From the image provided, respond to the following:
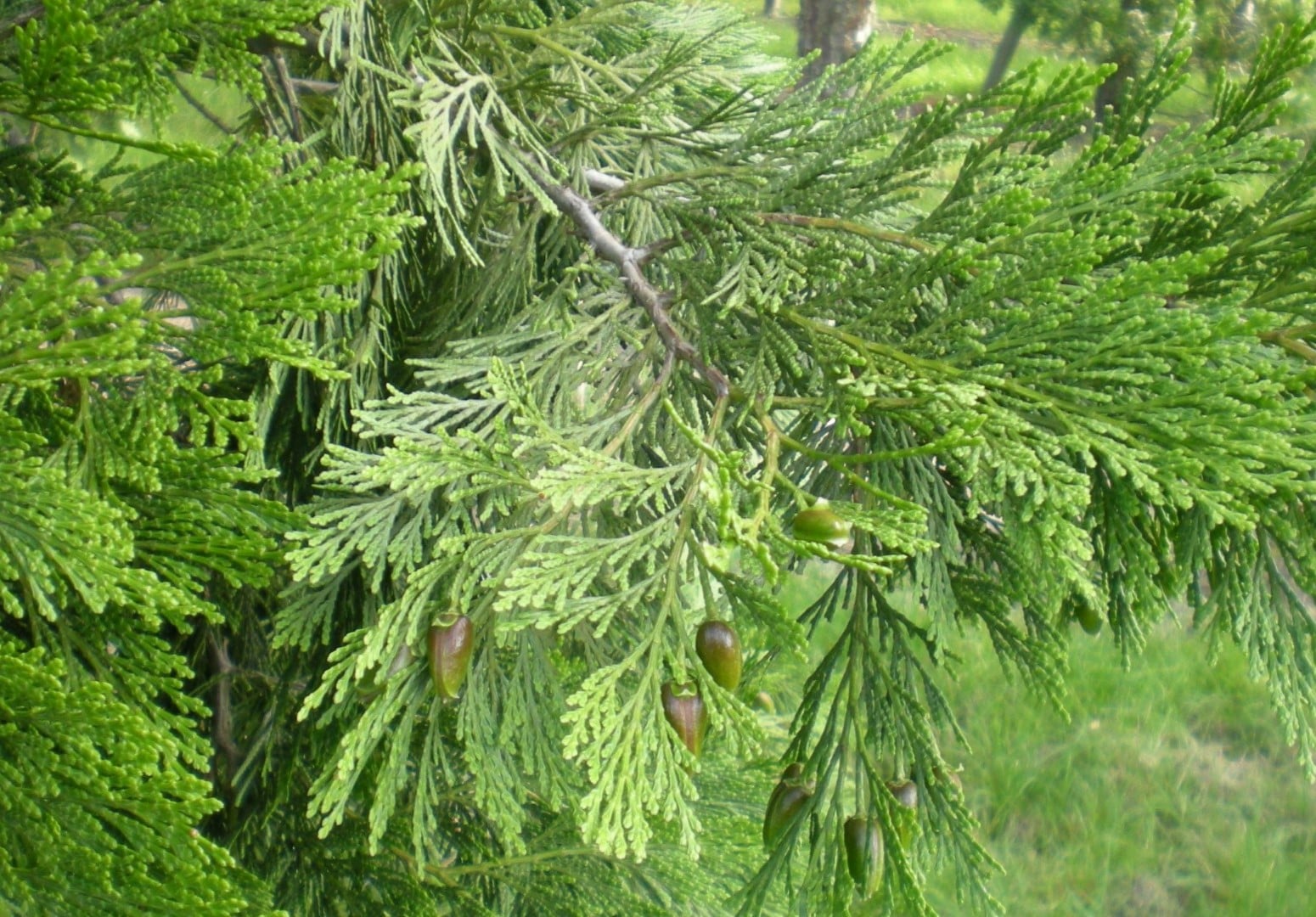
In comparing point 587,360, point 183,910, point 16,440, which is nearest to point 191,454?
point 16,440

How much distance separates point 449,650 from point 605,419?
39 centimetres

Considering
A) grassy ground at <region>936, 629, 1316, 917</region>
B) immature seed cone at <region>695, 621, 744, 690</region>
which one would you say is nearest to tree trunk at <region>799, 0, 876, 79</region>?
grassy ground at <region>936, 629, 1316, 917</region>

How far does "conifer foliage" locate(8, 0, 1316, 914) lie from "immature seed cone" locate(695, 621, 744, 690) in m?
0.03

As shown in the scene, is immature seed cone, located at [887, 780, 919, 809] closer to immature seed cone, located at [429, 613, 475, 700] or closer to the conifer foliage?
the conifer foliage

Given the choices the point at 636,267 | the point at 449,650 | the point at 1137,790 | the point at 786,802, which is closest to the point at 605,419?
the point at 636,267

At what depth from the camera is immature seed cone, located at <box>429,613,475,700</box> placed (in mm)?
1288

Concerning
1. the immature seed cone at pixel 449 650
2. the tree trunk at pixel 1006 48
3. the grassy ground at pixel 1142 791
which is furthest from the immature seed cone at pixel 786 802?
the tree trunk at pixel 1006 48

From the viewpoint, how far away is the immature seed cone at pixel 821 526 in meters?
1.05

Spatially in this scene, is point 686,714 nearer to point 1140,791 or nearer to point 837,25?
point 1140,791

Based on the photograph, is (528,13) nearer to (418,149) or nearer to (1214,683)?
(418,149)

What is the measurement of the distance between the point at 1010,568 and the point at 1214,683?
3900 mm

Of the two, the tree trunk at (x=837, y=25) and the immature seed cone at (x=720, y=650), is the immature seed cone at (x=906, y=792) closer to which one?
the immature seed cone at (x=720, y=650)

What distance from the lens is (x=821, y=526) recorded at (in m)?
1.06

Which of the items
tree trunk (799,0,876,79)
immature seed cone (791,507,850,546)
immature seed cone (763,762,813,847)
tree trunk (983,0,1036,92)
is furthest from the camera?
tree trunk (983,0,1036,92)
